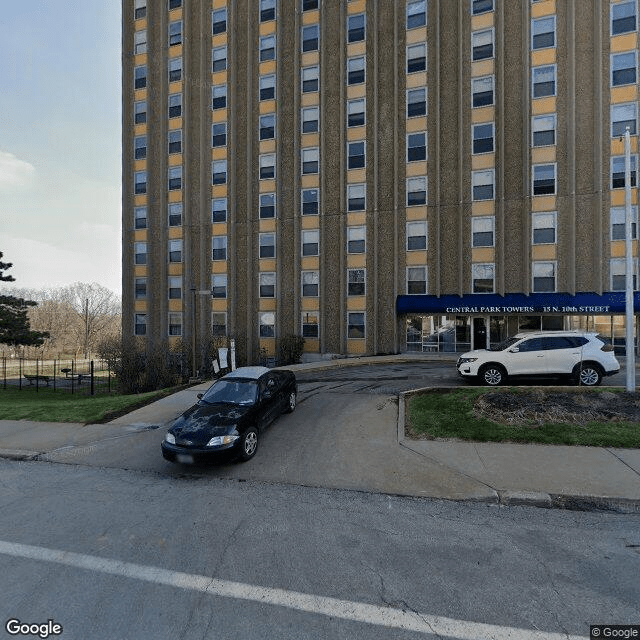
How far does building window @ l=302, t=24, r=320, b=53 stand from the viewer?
26.0 metres

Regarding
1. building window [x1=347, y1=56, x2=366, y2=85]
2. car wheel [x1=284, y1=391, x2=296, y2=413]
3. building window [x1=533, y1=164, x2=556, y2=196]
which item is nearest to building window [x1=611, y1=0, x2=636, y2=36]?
building window [x1=533, y1=164, x2=556, y2=196]

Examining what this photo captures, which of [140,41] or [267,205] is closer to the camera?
[267,205]

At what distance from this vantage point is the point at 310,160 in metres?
26.0

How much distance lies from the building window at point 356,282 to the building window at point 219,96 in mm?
16352

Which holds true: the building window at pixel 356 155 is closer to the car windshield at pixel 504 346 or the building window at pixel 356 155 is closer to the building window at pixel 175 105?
the building window at pixel 175 105

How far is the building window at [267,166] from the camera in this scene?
26.8 metres

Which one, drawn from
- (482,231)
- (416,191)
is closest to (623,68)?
(482,231)

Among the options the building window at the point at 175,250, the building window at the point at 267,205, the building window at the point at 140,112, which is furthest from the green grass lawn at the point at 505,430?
the building window at the point at 140,112

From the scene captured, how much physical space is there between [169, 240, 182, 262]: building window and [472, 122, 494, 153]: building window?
22.3 metres

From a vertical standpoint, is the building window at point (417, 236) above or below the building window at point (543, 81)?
below

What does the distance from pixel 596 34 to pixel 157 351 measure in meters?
31.5

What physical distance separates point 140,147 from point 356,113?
17945 mm

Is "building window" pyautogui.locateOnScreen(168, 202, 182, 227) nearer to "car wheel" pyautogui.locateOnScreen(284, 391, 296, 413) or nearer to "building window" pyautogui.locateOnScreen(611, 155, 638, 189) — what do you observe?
"car wheel" pyautogui.locateOnScreen(284, 391, 296, 413)

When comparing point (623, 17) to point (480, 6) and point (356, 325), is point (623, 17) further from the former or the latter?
point (356, 325)
